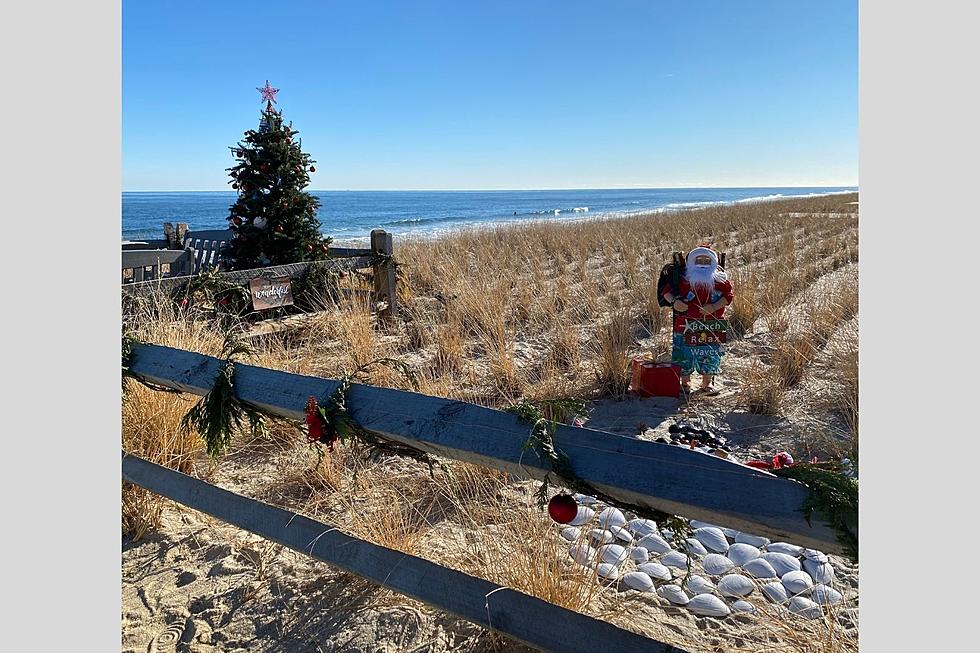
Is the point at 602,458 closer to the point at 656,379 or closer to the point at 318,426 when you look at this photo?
the point at 318,426

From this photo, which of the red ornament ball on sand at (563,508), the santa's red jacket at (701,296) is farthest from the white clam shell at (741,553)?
the santa's red jacket at (701,296)

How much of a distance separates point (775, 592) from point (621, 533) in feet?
2.48

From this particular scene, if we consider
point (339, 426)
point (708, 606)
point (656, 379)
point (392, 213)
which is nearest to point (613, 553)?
point (708, 606)

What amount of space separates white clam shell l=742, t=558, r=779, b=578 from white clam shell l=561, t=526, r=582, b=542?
31.5 inches

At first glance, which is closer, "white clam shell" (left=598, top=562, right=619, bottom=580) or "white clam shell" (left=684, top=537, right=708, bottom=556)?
"white clam shell" (left=598, top=562, right=619, bottom=580)

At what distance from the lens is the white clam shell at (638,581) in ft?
9.05

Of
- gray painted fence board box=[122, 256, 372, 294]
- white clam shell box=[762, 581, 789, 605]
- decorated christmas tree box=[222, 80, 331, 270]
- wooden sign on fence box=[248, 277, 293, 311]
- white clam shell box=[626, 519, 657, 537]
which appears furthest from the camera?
decorated christmas tree box=[222, 80, 331, 270]

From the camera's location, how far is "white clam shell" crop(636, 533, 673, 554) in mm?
3082

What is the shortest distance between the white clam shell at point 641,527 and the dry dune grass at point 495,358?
611 millimetres

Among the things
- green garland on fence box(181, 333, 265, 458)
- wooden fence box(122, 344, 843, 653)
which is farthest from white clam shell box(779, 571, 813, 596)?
green garland on fence box(181, 333, 265, 458)

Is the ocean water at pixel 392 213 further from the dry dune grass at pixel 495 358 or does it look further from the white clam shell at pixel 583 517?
the white clam shell at pixel 583 517

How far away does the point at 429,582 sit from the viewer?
6.45 feet

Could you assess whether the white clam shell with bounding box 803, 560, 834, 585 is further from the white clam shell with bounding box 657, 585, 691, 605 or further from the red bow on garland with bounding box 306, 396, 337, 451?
the red bow on garland with bounding box 306, 396, 337, 451

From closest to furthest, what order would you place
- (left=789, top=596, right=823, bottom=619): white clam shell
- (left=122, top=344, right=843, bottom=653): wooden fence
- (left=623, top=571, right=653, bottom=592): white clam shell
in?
(left=122, top=344, right=843, bottom=653): wooden fence < (left=789, top=596, right=823, bottom=619): white clam shell < (left=623, top=571, right=653, bottom=592): white clam shell
